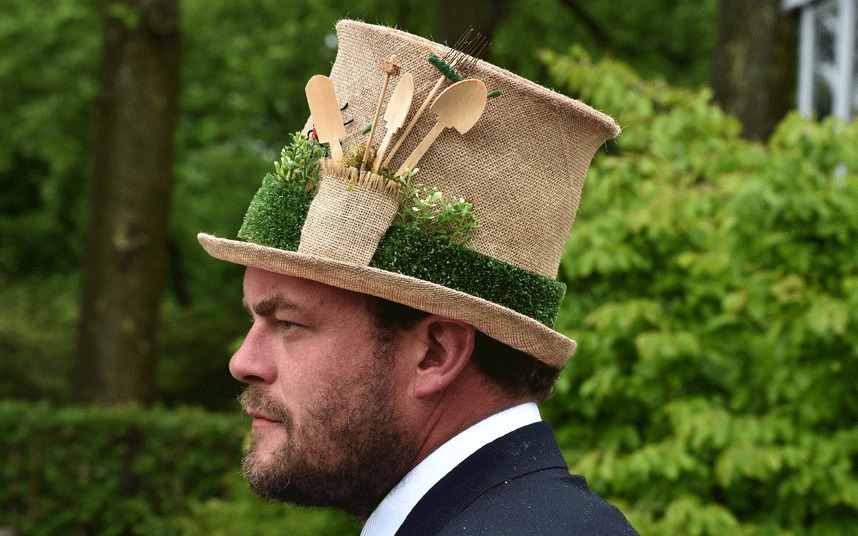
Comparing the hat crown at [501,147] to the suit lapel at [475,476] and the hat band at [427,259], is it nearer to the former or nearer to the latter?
the hat band at [427,259]

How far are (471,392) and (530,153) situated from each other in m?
0.49

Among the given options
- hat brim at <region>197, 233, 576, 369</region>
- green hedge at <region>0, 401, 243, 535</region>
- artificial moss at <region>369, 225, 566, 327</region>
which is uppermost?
artificial moss at <region>369, 225, 566, 327</region>

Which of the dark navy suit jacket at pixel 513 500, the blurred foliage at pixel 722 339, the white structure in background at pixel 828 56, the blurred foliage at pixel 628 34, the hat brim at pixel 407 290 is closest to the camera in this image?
the dark navy suit jacket at pixel 513 500

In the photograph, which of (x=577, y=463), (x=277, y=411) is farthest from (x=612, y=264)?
(x=277, y=411)

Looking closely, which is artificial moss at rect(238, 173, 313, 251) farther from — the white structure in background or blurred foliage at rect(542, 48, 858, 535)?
the white structure in background

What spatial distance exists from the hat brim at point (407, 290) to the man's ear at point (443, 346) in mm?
44

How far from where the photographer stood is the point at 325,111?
2279 millimetres

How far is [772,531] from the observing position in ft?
14.8

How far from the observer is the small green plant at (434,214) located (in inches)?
86.2

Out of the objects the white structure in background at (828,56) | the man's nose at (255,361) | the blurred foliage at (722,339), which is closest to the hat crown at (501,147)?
the man's nose at (255,361)

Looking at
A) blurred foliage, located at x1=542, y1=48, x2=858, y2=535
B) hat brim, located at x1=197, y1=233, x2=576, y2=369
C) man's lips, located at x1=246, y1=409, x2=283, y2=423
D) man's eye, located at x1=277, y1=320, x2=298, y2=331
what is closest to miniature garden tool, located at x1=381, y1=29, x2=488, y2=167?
hat brim, located at x1=197, y1=233, x2=576, y2=369

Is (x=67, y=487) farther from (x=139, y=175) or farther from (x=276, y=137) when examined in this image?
(x=276, y=137)

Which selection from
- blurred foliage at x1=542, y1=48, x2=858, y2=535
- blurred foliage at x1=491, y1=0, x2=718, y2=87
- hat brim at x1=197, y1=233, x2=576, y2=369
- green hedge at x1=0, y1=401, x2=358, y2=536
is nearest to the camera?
hat brim at x1=197, y1=233, x2=576, y2=369

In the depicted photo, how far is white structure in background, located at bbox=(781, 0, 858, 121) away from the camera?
11.4m
